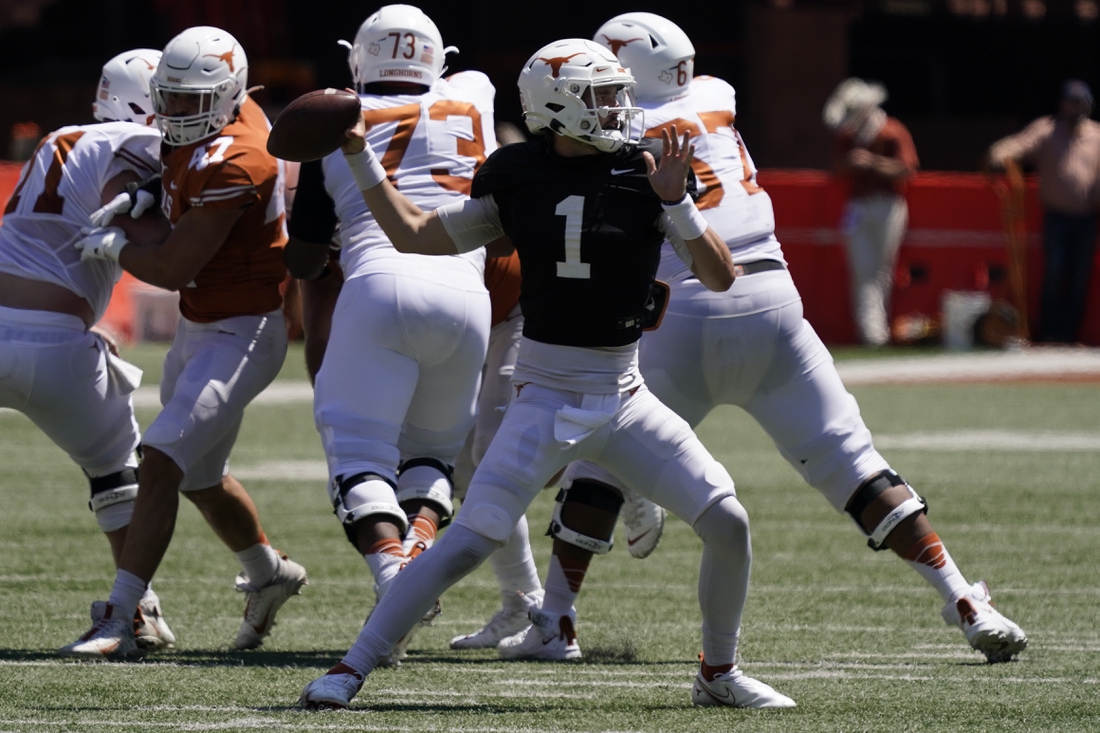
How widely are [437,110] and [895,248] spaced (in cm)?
1121

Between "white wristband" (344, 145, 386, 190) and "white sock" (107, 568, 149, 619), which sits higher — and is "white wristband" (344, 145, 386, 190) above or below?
above

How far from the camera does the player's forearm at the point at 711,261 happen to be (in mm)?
4715

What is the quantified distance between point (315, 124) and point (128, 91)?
5.92 feet

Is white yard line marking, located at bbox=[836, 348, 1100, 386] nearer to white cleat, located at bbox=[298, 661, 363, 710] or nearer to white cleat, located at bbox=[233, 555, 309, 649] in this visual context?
white cleat, located at bbox=[233, 555, 309, 649]

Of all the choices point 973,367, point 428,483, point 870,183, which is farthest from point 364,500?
point 870,183

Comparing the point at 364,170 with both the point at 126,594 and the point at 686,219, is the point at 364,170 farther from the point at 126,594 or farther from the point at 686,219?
the point at 126,594

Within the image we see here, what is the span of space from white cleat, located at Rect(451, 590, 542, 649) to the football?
183 cm

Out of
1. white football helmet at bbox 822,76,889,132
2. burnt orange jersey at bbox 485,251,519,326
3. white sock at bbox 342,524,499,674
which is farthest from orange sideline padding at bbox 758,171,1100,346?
white sock at bbox 342,524,499,674

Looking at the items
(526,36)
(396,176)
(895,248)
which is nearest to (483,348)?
(396,176)

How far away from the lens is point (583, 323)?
15.7 feet

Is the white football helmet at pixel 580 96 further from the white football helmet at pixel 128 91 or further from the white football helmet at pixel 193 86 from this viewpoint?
the white football helmet at pixel 128 91

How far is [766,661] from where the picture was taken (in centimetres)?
552

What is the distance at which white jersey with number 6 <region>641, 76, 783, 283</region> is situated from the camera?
230 inches

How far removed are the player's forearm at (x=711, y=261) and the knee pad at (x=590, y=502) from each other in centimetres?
127
